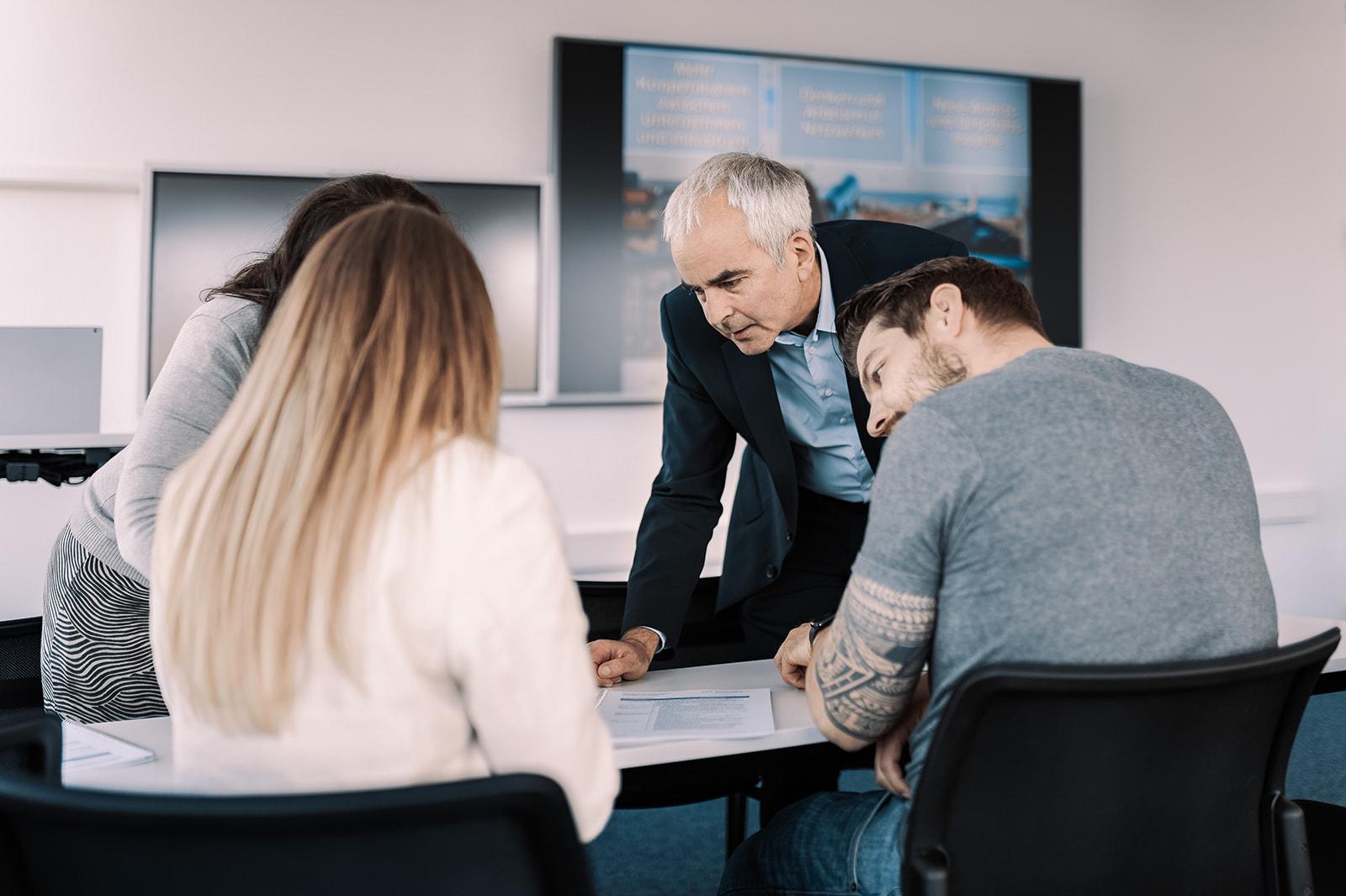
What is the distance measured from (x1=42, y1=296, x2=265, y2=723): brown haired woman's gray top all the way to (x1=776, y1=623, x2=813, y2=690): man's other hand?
89 cm

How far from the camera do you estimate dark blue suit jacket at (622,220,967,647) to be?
2.05 metres

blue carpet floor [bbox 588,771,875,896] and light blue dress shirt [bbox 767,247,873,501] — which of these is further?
blue carpet floor [bbox 588,771,875,896]

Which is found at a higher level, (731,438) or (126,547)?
(731,438)

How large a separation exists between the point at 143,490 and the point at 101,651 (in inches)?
13.5

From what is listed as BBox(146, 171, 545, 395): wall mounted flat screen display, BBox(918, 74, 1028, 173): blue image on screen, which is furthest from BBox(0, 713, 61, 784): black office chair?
BBox(918, 74, 1028, 173): blue image on screen

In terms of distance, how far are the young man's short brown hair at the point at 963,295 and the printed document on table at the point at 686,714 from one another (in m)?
0.55

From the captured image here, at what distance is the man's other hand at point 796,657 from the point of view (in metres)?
1.55

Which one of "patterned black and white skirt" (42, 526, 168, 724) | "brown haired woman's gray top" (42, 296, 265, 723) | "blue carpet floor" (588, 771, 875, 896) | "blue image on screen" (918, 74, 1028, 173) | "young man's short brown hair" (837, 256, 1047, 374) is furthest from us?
"blue image on screen" (918, 74, 1028, 173)

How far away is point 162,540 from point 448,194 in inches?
Result: 106

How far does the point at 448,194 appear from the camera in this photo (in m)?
3.46

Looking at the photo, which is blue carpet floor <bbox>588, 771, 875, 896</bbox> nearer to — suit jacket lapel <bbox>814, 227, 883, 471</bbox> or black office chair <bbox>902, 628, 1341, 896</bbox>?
suit jacket lapel <bbox>814, 227, 883, 471</bbox>

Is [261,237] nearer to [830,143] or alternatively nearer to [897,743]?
[830,143]

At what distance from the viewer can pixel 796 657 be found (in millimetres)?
1558

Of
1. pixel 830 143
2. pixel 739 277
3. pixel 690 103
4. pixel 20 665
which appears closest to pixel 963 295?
pixel 739 277
